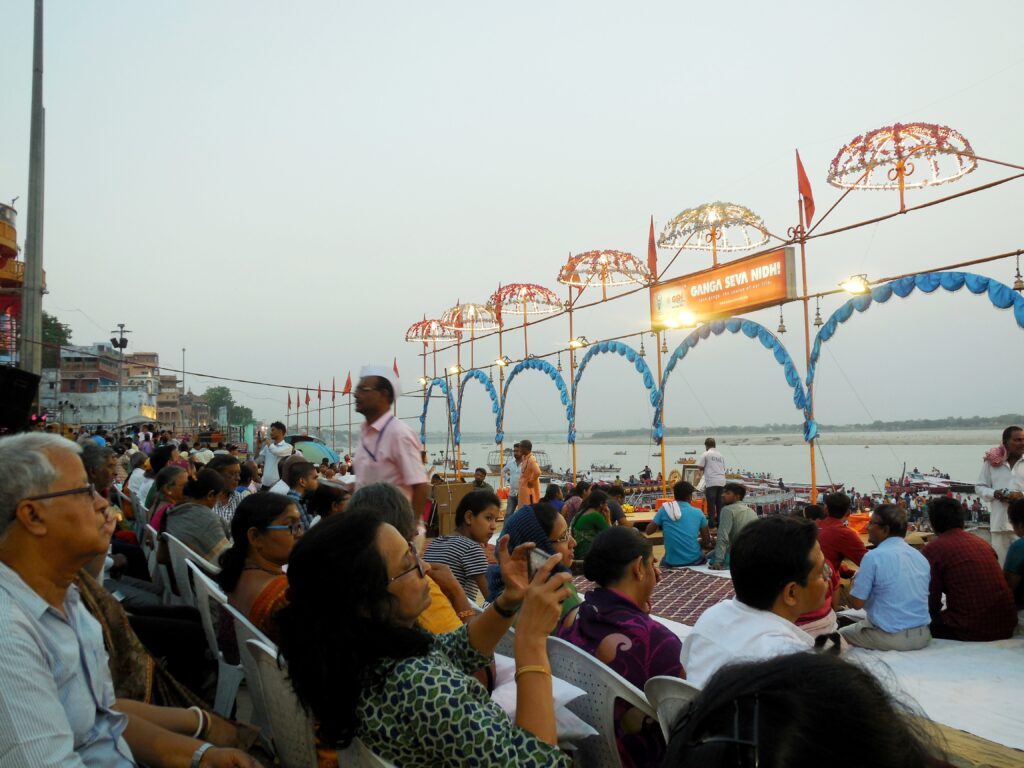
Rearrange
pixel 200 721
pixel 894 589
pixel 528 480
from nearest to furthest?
pixel 200 721, pixel 894 589, pixel 528 480

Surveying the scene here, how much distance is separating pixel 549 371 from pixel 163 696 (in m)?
12.2

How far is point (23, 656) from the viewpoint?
4.31ft

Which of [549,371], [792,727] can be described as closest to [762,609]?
[792,727]

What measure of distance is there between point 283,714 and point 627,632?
103 centimetres

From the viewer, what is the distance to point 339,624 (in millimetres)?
1454

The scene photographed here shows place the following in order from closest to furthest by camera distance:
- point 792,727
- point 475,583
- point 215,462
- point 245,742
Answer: point 792,727, point 245,742, point 475,583, point 215,462

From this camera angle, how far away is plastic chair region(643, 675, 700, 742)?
1536 millimetres

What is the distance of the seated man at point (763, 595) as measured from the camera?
1.98m

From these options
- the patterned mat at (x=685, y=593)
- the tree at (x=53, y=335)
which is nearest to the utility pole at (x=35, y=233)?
the patterned mat at (x=685, y=593)

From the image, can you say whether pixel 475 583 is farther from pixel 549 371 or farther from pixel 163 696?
pixel 549 371

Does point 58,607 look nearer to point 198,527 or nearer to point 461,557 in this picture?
point 461,557

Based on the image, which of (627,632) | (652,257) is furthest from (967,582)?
(652,257)

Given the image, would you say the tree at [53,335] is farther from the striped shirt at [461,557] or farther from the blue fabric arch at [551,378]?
the striped shirt at [461,557]

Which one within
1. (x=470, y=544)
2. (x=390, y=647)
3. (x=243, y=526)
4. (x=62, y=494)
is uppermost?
(x=62, y=494)
